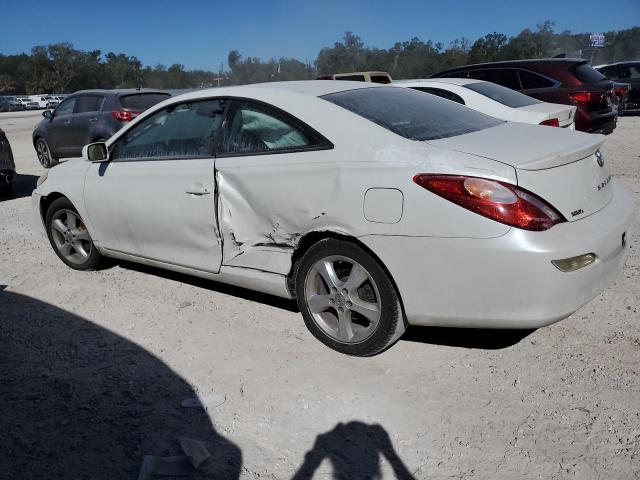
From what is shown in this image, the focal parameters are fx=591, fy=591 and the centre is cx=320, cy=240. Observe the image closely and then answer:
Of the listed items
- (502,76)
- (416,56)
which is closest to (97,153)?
(502,76)

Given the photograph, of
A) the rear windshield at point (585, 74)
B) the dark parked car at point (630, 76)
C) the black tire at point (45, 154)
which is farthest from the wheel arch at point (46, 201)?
the dark parked car at point (630, 76)

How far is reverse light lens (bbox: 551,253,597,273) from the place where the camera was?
8.93 ft

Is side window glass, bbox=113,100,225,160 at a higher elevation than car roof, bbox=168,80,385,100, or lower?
lower

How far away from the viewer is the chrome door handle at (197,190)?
3.78m

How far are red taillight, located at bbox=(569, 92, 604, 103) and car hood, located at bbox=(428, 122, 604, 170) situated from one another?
21.3 feet

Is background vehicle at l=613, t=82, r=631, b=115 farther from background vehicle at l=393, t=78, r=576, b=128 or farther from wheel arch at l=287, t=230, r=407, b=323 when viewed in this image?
wheel arch at l=287, t=230, r=407, b=323

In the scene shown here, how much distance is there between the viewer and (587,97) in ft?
30.5

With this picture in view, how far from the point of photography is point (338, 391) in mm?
3043

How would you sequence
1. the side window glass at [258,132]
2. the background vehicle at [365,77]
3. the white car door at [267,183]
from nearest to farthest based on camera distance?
1. the white car door at [267,183]
2. the side window glass at [258,132]
3. the background vehicle at [365,77]

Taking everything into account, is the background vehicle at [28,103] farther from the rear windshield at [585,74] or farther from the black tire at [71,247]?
the black tire at [71,247]

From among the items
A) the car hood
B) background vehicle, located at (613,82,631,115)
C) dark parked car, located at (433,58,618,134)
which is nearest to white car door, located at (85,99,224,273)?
the car hood

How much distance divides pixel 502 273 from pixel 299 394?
3.88 feet

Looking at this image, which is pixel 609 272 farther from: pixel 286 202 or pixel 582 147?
pixel 286 202

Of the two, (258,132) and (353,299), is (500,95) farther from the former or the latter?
(353,299)
